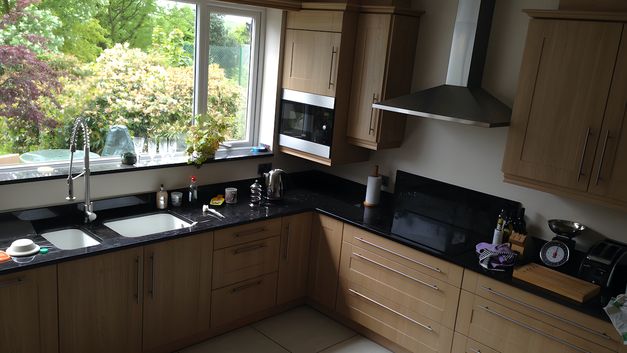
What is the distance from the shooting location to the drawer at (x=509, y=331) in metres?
2.63

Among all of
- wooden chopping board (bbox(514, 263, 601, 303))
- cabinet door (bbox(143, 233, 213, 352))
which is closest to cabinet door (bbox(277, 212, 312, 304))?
cabinet door (bbox(143, 233, 213, 352))

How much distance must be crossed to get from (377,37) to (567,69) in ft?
3.99

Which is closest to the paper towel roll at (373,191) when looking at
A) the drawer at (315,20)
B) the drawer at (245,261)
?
the drawer at (245,261)

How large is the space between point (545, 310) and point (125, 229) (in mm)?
2372

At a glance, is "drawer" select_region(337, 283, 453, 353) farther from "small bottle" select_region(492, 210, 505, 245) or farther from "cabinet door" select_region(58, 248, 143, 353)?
"cabinet door" select_region(58, 248, 143, 353)

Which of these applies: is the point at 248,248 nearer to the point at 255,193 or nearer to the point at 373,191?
the point at 255,193

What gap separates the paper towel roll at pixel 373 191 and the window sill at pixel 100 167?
80 centimetres

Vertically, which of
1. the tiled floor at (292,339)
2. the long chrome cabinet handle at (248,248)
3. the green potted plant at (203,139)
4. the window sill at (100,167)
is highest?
the green potted plant at (203,139)

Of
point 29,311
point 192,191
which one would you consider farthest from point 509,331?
point 29,311

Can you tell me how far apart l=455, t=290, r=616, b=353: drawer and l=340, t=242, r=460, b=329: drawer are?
0.09 meters

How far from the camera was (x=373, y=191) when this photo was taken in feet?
12.6

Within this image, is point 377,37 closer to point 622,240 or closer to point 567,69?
point 567,69

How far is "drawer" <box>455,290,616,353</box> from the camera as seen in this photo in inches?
104

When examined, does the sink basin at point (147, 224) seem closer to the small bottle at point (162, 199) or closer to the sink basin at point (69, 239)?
the small bottle at point (162, 199)
